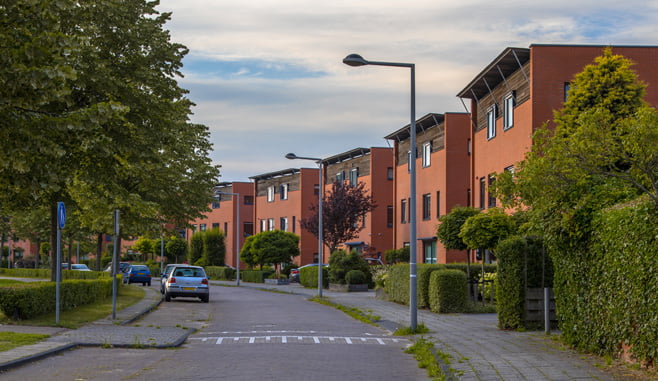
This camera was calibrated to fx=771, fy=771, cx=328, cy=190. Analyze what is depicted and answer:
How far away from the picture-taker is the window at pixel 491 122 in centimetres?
3569

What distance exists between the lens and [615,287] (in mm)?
11516

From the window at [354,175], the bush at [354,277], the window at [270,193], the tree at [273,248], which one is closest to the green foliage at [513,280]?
the bush at [354,277]

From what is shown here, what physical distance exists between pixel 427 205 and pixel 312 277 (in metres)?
8.82

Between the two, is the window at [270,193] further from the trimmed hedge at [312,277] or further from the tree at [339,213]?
the trimmed hedge at [312,277]

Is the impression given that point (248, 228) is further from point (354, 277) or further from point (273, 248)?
point (354, 277)

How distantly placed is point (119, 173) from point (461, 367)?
1141 centimetres

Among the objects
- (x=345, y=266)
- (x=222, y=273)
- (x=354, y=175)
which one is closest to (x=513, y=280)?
(x=345, y=266)

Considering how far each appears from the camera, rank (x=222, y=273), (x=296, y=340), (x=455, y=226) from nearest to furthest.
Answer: (x=296, y=340)
(x=455, y=226)
(x=222, y=273)

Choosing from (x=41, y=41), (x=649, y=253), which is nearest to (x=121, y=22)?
(x=41, y=41)

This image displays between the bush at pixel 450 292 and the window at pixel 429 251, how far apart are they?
2056cm

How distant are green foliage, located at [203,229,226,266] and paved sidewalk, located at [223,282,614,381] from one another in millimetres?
60497

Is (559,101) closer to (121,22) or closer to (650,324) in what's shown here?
(121,22)

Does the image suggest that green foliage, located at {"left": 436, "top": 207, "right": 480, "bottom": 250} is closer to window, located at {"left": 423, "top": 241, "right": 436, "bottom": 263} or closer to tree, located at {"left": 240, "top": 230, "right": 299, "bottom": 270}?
window, located at {"left": 423, "top": 241, "right": 436, "bottom": 263}

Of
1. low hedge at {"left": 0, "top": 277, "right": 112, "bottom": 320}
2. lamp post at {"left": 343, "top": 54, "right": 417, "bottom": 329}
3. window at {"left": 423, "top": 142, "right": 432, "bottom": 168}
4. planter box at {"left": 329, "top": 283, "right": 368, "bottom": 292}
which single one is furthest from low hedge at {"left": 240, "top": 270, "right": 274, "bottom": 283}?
lamp post at {"left": 343, "top": 54, "right": 417, "bottom": 329}
